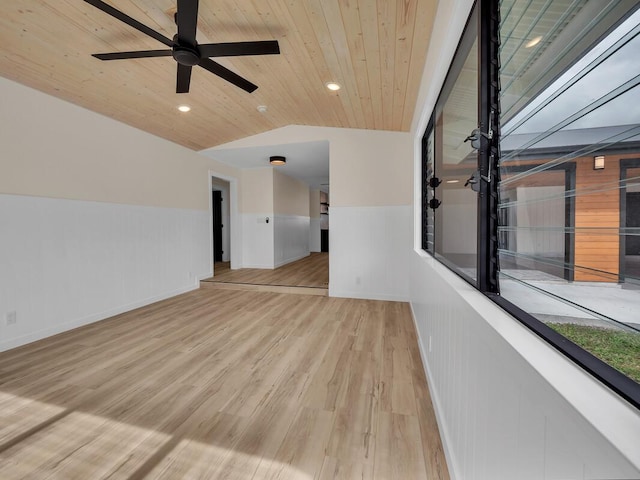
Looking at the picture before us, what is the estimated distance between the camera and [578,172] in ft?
2.04

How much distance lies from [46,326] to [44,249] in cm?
77

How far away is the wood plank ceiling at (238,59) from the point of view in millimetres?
1871

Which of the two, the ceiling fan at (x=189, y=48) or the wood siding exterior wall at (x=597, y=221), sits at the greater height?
the ceiling fan at (x=189, y=48)

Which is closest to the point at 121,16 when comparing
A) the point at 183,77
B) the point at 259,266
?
the point at 183,77

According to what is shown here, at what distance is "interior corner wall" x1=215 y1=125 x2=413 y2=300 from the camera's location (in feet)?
13.0

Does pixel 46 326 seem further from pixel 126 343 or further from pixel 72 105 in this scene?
pixel 72 105

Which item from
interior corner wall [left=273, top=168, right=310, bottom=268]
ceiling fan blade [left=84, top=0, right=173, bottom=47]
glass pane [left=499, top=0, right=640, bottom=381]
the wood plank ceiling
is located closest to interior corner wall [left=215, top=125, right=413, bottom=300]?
the wood plank ceiling

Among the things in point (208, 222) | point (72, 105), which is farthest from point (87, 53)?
point (208, 222)

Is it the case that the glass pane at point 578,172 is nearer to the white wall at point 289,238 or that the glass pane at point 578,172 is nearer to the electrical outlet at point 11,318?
the electrical outlet at point 11,318

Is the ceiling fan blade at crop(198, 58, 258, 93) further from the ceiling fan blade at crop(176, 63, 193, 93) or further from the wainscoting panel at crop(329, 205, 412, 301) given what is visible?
the wainscoting panel at crop(329, 205, 412, 301)

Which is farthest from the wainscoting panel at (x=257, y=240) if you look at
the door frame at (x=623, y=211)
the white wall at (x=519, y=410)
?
the door frame at (x=623, y=211)

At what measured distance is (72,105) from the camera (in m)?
2.95

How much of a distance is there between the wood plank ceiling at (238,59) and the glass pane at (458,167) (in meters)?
0.59

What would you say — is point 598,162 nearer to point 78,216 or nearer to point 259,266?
point 78,216
